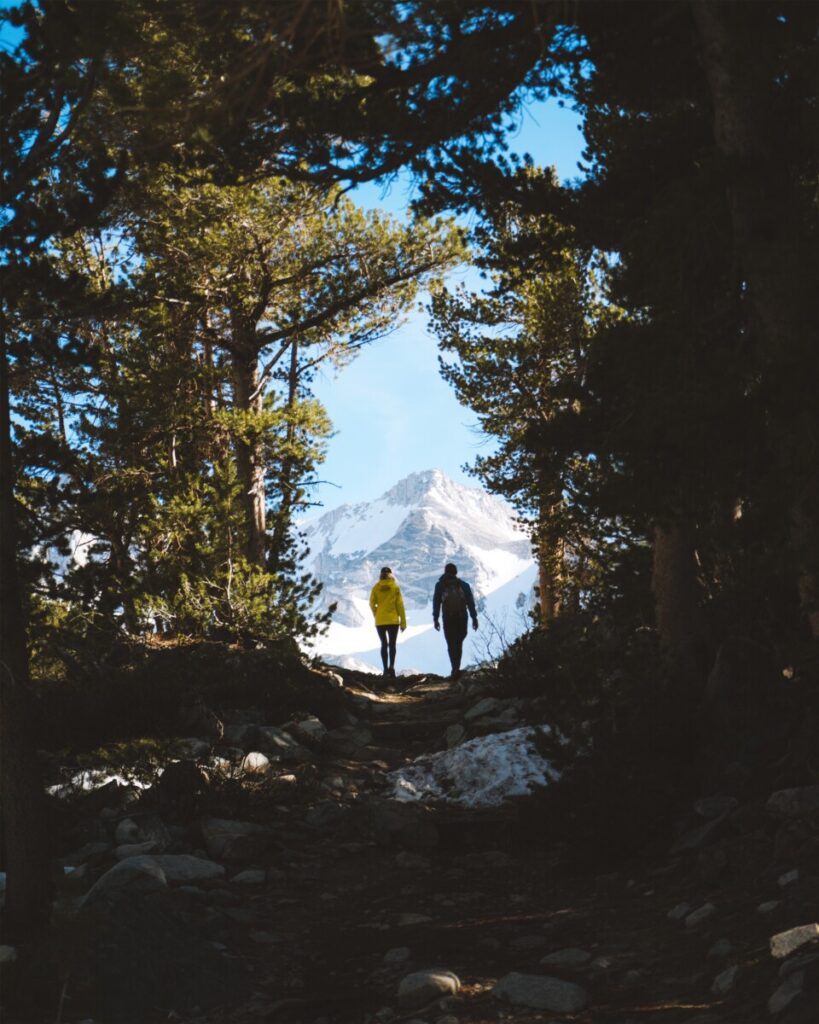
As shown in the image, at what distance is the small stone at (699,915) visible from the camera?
5234 millimetres

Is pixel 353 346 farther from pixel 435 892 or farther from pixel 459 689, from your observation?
pixel 435 892

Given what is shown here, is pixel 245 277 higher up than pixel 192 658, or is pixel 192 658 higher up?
pixel 245 277

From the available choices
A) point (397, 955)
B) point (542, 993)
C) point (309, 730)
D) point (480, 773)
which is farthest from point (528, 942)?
point (309, 730)

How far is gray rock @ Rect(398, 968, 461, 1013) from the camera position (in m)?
4.72

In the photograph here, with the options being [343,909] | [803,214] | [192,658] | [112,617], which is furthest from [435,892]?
[112,617]

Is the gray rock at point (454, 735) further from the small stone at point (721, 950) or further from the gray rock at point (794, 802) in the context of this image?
the small stone at point (721, 950)

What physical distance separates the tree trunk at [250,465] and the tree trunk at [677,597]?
342 inches

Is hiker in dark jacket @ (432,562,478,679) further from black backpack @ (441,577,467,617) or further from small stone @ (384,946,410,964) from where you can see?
small stone @ (384,946,410,964)

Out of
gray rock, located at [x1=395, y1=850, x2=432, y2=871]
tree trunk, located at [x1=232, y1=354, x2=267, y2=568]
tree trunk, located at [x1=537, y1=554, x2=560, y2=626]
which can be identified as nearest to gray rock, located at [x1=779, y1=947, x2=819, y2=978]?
gray rock, located at [x1=395, y1=850, x2=432, y2=871]

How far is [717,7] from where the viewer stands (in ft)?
22.5

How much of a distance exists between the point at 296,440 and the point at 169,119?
42.6 ft

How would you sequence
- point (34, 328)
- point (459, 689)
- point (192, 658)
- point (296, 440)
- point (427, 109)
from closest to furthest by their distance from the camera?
point (427, 109) → point (192, 658) → point (459, 689) → point (34, 328) → point (296, 440)

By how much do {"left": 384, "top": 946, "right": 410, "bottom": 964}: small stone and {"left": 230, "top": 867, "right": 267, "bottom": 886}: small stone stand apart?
66.8 inches

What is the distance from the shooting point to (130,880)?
5.82 m
